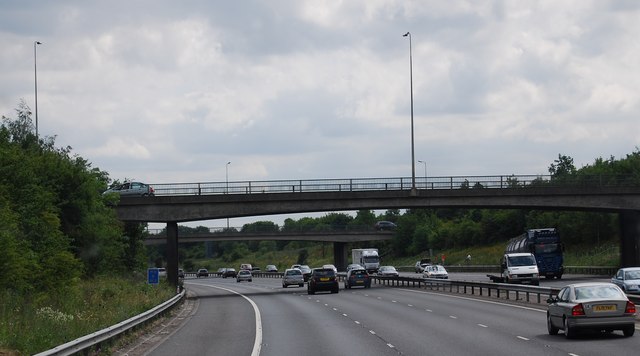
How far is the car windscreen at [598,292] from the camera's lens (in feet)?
72.2

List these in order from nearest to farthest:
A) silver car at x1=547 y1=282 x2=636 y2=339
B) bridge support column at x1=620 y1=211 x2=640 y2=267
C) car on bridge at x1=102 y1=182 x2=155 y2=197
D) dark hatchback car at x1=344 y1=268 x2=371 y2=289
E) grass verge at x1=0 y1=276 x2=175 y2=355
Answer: grass verge at x1=0 y1=276 x2=175 y2=355
silver car at x1=547 y1=282 x2=636 y2=339
bridge support column at x1=620 y1=211 x2=640 y2=267
car on bridge at x1=102 y1=182 x2=155 y2=197
dark hatchback car at x1=344 y1=268 x2=371 y2=289

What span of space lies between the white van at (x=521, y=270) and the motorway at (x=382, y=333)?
13798 mm

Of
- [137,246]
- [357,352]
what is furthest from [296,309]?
[137,246]

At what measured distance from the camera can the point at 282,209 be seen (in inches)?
2418

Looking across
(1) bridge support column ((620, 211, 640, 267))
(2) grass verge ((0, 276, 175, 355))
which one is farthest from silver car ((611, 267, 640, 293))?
(1) bridge support column ((620, 211, 640, 267))

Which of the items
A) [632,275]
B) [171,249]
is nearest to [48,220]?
[171,249]

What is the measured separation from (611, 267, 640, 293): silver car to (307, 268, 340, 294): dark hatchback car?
22.5 m

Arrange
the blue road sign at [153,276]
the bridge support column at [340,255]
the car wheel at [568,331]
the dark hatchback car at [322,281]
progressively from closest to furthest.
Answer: the car wheel at [568,331] < the blue road sign at [153,276] < the dark hatchback car at [322,281] < the bridge support column at [340,255]

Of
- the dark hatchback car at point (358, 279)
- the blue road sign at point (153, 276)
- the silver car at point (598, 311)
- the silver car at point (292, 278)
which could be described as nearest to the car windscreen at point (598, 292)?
the silver car at point (598, 311)

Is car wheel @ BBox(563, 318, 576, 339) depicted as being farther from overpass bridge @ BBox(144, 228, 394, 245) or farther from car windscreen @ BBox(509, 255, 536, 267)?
overpass bridge @ BBox(144, 228, 394, 245)

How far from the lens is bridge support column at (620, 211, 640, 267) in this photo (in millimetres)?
64562

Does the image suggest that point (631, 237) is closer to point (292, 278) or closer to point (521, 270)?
point (521, 270)

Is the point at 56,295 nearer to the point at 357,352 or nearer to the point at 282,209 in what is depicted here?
the point at 357,352

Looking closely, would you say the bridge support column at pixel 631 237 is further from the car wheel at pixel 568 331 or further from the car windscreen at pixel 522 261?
the car wheel at pixel 568 331
